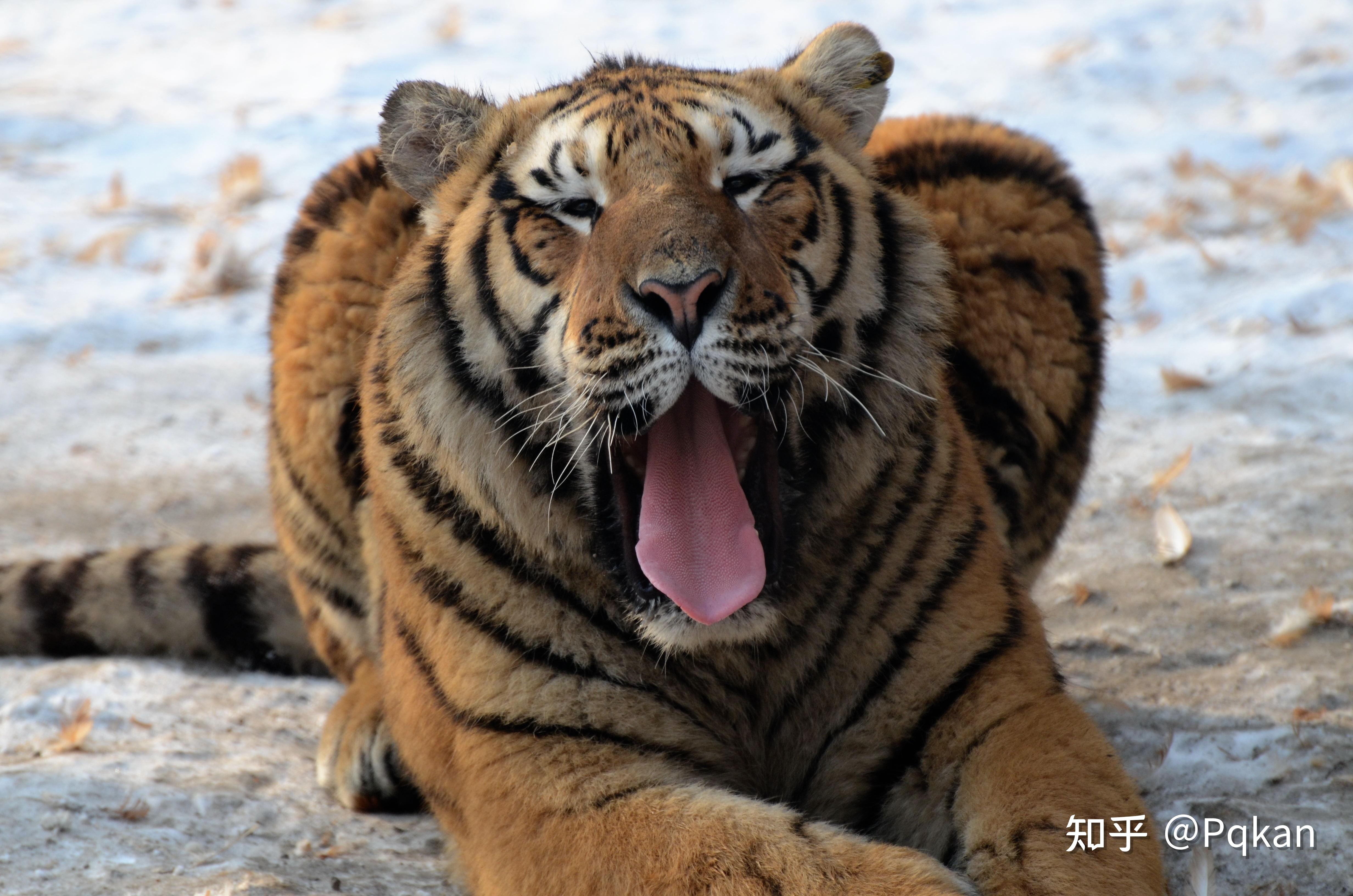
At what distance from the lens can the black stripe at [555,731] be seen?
204cm

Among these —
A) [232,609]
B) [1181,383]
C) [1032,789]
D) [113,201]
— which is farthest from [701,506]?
[113,201]

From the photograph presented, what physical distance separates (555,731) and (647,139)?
3.05ft

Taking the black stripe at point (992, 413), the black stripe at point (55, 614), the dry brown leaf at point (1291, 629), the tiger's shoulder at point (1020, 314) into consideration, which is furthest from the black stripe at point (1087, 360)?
the black stripe at point (55, 614)

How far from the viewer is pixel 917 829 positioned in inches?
82.2

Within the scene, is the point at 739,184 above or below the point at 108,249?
above

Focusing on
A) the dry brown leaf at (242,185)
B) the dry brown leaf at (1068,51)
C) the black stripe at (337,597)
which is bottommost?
the black stripe at (337,597)

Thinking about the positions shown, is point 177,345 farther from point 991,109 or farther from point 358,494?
point 991,109

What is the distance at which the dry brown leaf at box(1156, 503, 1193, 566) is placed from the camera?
3496 millimetres

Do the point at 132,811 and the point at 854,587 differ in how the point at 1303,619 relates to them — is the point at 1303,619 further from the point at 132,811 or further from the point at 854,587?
the point at 132,811

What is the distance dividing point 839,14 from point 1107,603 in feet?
17.9

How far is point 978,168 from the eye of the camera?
10.9 feet

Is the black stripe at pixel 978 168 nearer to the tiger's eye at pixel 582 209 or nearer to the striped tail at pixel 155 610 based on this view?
the tiger's eye at pixel 582 209

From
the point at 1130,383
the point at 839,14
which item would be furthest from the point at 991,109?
the point at 1130,383

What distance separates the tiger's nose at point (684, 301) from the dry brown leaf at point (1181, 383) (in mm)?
3173
